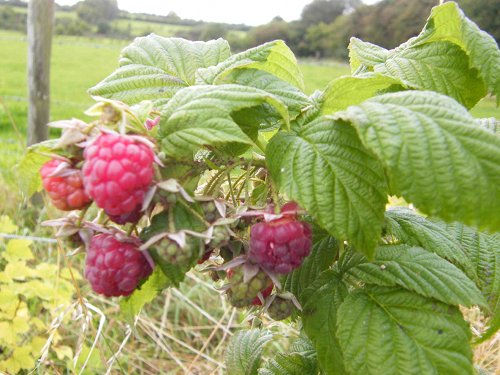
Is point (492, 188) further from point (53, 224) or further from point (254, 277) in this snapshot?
point (53, 224)

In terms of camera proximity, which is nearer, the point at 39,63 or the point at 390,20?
the point at 39,63

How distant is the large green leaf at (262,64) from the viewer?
725 millimetres

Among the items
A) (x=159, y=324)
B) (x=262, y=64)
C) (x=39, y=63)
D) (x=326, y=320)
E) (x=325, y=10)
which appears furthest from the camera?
(x=325, y=10)

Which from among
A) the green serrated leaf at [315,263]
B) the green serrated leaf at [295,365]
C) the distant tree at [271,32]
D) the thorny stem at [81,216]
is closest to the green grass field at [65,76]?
the distant tree at [271,32]

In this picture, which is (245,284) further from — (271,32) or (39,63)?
(271,32)

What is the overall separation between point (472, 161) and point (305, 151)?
18 cm

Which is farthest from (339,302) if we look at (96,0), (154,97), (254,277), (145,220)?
(96,0)

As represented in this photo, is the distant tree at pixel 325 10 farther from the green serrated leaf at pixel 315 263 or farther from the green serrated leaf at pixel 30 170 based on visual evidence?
the green serrated leaf at pixel 30 170

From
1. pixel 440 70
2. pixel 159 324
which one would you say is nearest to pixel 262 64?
pixel 440 70

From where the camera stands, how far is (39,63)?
3.42 meters

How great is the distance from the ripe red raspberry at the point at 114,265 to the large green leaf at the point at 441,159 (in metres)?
0.27

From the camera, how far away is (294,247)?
63 cm

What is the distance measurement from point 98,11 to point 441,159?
1607 centimetres

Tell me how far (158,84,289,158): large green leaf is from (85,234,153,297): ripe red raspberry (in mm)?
114
